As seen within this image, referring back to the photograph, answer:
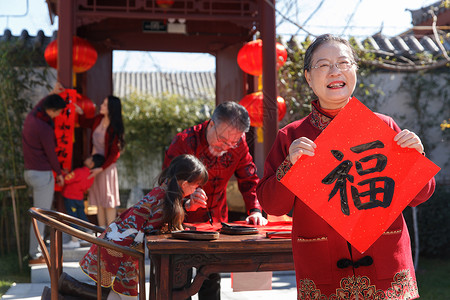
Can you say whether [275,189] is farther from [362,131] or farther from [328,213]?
[362,131]

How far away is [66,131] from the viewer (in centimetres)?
518

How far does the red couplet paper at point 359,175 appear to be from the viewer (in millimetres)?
1409

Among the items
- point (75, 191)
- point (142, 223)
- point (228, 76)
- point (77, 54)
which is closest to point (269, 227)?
point (142, 223)

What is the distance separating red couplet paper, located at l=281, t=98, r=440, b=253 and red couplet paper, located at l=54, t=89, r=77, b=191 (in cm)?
411

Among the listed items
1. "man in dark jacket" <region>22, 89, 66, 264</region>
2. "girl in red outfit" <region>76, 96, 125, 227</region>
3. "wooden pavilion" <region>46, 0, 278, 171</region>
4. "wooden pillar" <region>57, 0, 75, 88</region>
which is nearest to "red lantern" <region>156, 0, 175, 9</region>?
"wooden pavilion" <region>46, 0, 278, 171</region>

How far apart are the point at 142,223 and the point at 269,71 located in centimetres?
311

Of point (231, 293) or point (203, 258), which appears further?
point (231, 293)

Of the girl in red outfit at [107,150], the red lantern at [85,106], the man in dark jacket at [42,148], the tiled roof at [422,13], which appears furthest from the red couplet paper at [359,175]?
the tiled roof at [422,13]

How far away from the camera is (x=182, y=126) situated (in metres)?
8.68

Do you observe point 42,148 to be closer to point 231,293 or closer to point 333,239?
point 231,293

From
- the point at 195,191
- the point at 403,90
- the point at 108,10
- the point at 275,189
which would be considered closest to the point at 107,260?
the point at 195,191

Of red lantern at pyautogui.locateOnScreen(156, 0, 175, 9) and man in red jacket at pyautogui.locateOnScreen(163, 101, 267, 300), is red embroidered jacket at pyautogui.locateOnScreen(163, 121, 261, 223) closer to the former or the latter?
man in red jacket at pyautogui.locateOnScreen(163, 101, 267, 300)

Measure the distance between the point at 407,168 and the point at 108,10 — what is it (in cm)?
454

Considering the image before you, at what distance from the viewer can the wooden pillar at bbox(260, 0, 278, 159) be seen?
535 cm
